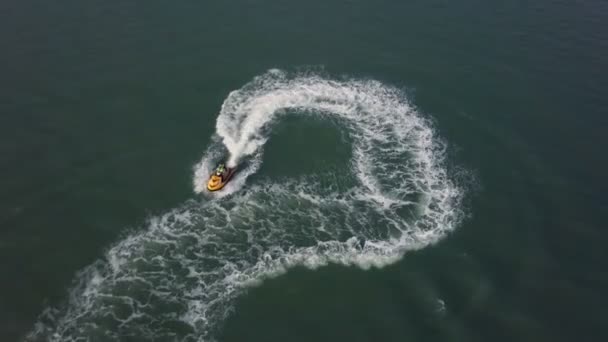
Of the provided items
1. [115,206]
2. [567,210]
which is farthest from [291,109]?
[567,210]

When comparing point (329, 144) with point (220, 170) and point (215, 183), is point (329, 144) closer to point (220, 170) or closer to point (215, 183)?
point (220, 170)

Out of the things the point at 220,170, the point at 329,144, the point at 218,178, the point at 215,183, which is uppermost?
the point at 329,144

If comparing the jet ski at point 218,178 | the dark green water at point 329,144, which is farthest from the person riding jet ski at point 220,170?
the dark green water at point 329,144

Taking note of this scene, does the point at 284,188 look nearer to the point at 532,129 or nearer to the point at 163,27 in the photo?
the point at 532,129

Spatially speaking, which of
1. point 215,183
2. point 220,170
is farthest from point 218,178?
point 220,170

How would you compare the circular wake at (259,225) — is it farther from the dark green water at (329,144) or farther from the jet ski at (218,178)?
the dark green water at (329,144)

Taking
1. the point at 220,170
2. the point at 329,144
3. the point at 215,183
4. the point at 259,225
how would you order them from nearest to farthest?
1. the point at 259,225
2. the point at 215,183
3. the point at 220,170
4. the point at 329,144

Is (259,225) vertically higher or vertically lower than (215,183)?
lower
